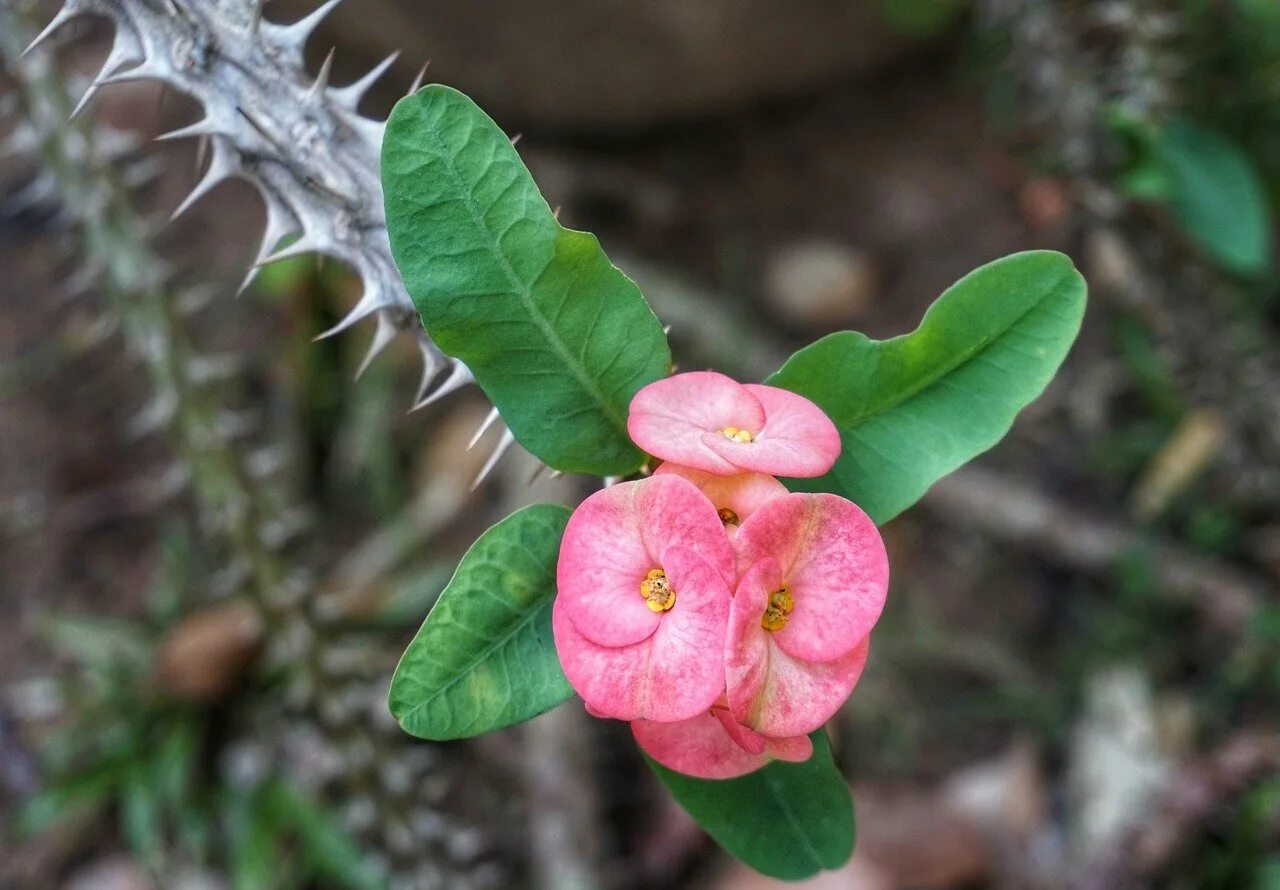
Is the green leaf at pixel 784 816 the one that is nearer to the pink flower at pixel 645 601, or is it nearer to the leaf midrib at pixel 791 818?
the leaf midrib at pixel 791 818

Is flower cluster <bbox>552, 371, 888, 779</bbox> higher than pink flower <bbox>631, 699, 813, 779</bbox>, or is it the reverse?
flower cluster <bbox>552, 371, 888, 779</bbox>

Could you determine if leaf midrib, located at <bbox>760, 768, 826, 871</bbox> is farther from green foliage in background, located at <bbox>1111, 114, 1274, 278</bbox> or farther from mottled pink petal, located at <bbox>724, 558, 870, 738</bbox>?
green foliage in background, located at <bbox>1111, 114, 1274, 278</bbox>

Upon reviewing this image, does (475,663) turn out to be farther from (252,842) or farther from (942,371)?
(252,842)

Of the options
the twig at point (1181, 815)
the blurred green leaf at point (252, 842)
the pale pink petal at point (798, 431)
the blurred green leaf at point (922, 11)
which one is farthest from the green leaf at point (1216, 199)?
the blurred green leaf at point (252, 842)

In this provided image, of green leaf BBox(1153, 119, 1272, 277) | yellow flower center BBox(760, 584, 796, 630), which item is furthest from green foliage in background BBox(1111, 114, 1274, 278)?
yellow flower center BBox(760, 584, 796, 630)

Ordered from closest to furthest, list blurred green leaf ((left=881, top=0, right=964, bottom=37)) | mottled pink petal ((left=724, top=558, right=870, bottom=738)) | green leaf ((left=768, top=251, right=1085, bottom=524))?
1. mottled pink petal ((left=724, top=558, right=870, bottom=738))
2. green leaf ((left=768, top=251, right=1085, bottom=524))
3. blurred green leaf ((left=881, top=0, right=964, bottom=37))

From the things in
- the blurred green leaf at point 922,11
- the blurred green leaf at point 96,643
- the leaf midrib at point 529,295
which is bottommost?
the blurred green leaf at point 96,643
